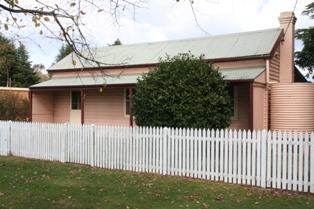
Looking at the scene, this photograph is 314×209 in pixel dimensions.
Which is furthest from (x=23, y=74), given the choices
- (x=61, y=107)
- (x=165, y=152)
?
(x=165, y=152)

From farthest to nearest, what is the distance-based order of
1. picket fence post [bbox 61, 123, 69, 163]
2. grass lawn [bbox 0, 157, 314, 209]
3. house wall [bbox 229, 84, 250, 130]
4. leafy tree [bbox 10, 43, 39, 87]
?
leafy tree [bbox 10, 43, 39, 87], house wall [bbox 229, 84, 250, 130], picket fence post [bbox 61, 123, 69, 163], grass lawn [bbox 0, 157, 314, 209]

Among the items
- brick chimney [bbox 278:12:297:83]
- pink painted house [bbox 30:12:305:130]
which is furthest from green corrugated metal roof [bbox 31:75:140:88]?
brick chimney [bbox 278:12:297:83]

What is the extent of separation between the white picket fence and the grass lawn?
34 centimetres

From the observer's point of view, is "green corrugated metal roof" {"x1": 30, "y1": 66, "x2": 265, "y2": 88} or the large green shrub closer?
"green corrugated metal roof" {"x1": 30, "y1": 66, "x2": 265, "y2": 88}

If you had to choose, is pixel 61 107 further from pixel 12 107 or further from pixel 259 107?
pixel 259 107

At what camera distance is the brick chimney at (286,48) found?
14719 millimetres

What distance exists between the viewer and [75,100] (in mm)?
19062

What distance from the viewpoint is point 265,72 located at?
12836 millimetres

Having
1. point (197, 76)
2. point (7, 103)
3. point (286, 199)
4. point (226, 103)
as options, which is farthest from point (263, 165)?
point (7, 103)

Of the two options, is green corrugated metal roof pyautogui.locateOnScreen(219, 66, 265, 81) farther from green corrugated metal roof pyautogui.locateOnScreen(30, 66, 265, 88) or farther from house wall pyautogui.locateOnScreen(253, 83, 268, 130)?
house wall pyautogui.locateOnScreen(253, 83, 268, 130)

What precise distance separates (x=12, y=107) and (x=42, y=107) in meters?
2.49

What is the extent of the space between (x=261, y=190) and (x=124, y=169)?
153 inches

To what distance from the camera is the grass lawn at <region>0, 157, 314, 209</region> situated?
6.05 meters

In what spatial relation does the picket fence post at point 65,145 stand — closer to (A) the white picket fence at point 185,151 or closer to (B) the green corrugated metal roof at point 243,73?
(A) the white picket fence at point 185,151
